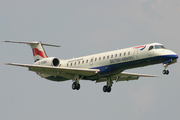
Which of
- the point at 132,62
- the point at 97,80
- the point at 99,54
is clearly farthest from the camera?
the point at 97,80

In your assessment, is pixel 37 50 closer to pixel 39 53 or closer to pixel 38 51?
pixel 38 51

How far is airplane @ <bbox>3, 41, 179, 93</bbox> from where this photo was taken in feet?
109

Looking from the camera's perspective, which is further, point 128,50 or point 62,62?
point 62,62

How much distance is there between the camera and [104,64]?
3556cm

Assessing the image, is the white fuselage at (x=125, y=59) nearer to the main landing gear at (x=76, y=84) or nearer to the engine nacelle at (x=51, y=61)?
the main landing gear at (x=76, y=84)

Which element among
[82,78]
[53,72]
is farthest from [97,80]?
Result: [53,72]

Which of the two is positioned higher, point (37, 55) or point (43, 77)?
point (37, 55)

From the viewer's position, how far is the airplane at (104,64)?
33188mm

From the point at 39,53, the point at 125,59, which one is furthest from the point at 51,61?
the point at 125,59

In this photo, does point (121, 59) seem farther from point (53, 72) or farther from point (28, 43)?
point (28, 43)

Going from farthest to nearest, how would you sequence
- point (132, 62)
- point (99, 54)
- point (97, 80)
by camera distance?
point (97, 80)
point (99, 54)
point (132, 62)

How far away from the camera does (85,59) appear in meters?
37.8

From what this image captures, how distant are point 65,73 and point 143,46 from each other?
8.39 meters

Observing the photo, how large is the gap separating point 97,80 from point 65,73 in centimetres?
413
